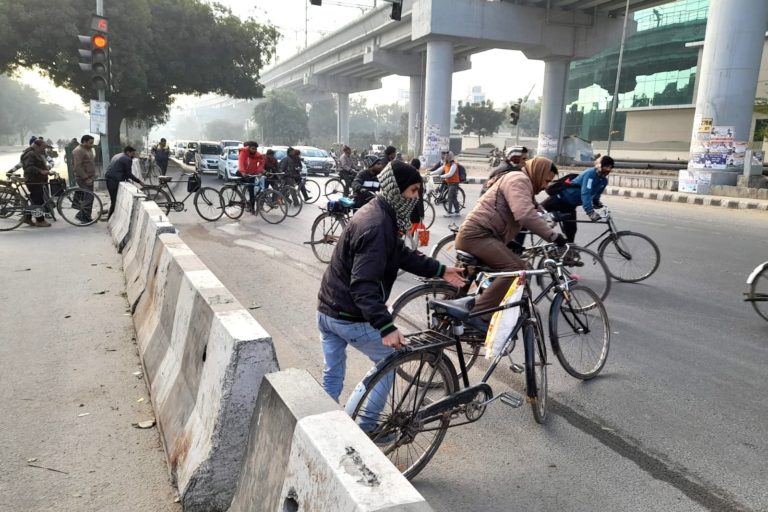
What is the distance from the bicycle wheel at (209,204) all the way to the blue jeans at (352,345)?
→ 403 inches

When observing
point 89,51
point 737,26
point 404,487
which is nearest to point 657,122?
point 737,26

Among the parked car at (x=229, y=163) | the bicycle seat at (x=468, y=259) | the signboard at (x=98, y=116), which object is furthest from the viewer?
the parked car at (x=229, y=163)

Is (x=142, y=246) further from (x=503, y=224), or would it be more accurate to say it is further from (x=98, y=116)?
(x=98, y=116)

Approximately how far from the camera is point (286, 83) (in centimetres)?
8006

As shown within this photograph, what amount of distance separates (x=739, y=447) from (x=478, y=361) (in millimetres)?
1922

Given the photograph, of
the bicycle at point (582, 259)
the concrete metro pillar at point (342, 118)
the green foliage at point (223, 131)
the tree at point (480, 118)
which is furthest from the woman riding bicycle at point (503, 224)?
the green foliage at point (223, 131)

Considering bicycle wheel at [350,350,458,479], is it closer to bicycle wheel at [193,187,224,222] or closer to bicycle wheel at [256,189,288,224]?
bicycle wheel at [256,189,288,224]

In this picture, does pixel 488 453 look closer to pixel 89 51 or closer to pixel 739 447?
pixel 739 447

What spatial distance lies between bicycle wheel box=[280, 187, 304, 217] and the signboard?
16.4 ft

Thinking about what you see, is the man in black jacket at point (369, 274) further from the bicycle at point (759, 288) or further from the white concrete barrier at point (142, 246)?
the bicycle at point (759, 288)

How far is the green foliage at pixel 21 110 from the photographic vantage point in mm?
86625

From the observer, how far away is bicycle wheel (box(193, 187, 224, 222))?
1280cm

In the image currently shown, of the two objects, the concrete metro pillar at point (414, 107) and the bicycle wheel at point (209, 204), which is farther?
the concrete metro pillar at point (414, 107)

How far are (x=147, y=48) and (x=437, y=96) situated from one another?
16.8 m
